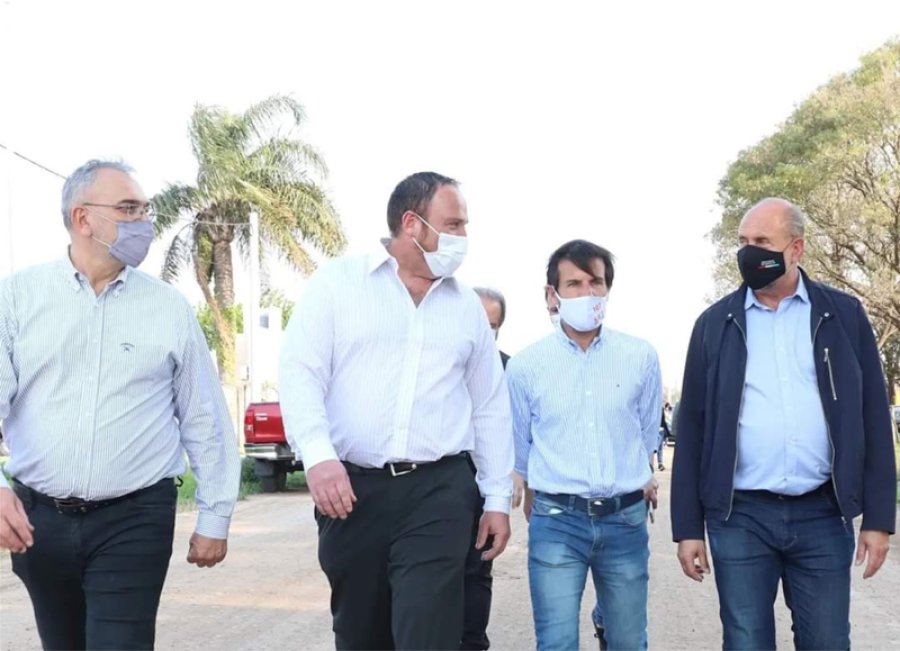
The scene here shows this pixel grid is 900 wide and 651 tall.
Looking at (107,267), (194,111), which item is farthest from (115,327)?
(194,111)

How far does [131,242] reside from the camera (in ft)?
15.5

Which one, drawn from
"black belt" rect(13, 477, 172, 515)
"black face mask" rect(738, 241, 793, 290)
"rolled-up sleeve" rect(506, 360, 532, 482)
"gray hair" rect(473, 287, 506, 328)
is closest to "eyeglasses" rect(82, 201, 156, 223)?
"black belt" rect(13, 477, 172, 515)

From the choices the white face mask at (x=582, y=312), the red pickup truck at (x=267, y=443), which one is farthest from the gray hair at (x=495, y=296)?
the red pickup truck at (x=267, y=443)

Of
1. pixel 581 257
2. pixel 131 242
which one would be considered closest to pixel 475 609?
pixel 581 257

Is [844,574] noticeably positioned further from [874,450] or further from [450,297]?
[450,297]

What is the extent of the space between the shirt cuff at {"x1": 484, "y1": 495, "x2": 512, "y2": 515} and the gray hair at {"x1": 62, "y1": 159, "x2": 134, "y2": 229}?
72.0 inches

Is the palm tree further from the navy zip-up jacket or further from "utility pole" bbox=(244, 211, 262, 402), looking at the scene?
the navy zip-up jacket

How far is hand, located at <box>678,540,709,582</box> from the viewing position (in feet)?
16.6

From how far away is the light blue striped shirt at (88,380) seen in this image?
4504 mm

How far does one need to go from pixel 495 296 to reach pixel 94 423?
12.6 feet

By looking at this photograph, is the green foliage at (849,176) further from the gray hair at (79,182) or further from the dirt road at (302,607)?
the gray hair at (79,182)

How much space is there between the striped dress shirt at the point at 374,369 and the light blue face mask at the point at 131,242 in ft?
1.95

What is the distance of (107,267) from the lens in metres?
4.73

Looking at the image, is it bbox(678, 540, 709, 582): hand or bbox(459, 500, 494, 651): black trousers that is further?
bbox(459, 500, 494, 651): black trousers
